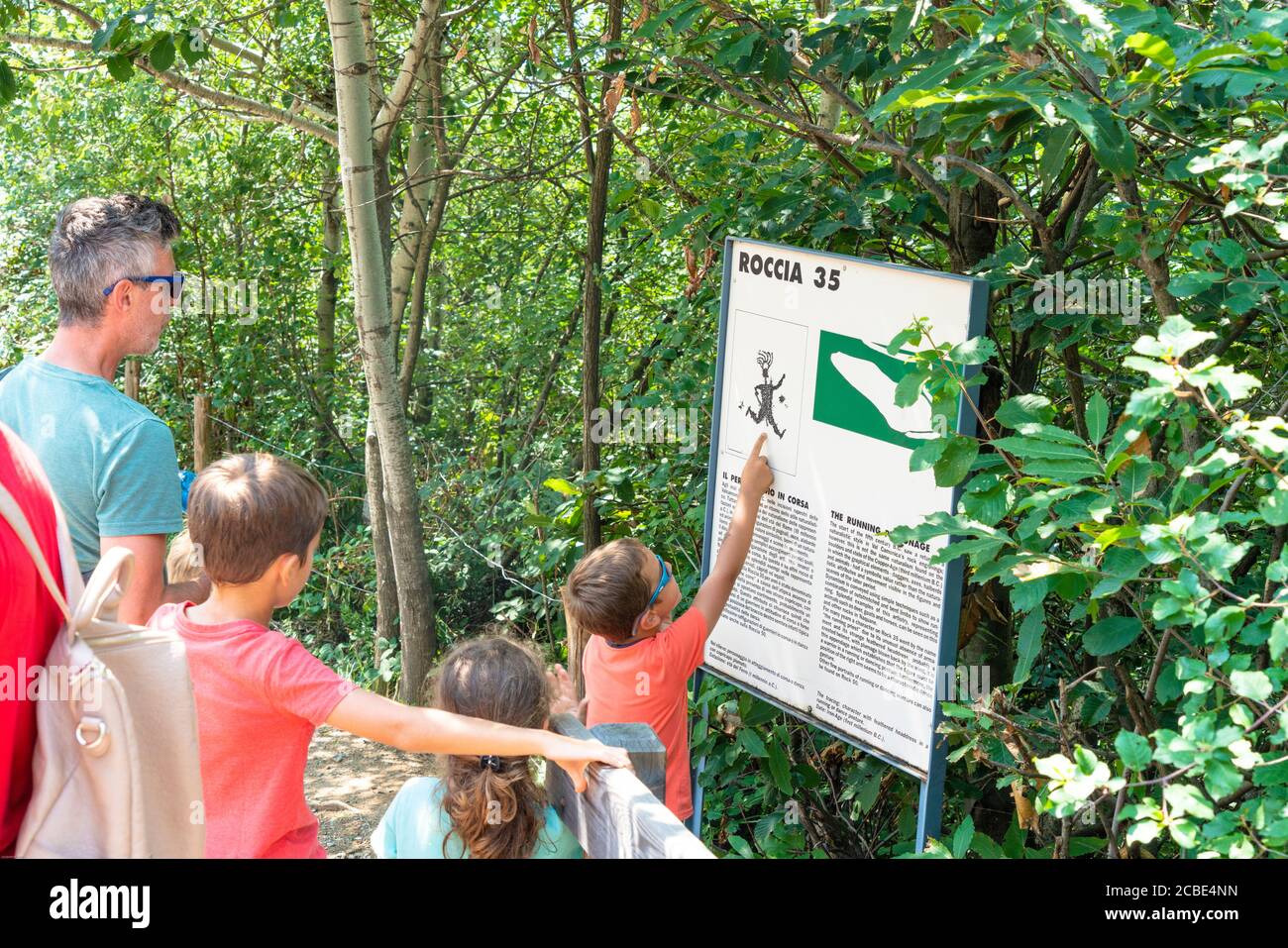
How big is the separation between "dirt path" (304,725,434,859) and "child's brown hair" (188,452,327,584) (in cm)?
272

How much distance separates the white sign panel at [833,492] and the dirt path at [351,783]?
2.19 metres

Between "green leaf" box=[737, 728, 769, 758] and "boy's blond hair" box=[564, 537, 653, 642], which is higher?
"boy's blond hair" box=[564, 537, 653, 642]

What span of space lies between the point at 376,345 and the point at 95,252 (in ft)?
9.77

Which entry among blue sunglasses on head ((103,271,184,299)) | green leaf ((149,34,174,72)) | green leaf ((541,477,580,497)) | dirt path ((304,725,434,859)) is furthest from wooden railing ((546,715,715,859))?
green leaf ((149,34,174,72))

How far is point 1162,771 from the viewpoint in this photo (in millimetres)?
2455

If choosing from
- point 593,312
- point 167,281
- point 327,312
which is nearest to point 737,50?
point 167,281

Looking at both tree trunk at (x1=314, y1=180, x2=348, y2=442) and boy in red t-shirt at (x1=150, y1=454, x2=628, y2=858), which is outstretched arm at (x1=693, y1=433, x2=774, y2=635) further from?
tree trunk at (x1=314, y1=180, x2=348, y2=442)

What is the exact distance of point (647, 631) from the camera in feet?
10.5

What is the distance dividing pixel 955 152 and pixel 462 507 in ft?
18.0

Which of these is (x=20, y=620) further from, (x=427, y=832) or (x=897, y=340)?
(x=897, y=340)

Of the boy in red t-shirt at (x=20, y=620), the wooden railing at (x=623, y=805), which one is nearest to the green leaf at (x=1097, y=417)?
the wooden railing at (x=623, y=805)

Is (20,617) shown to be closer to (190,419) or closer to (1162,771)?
(1162,771)

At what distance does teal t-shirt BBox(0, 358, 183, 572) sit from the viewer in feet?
8.47
